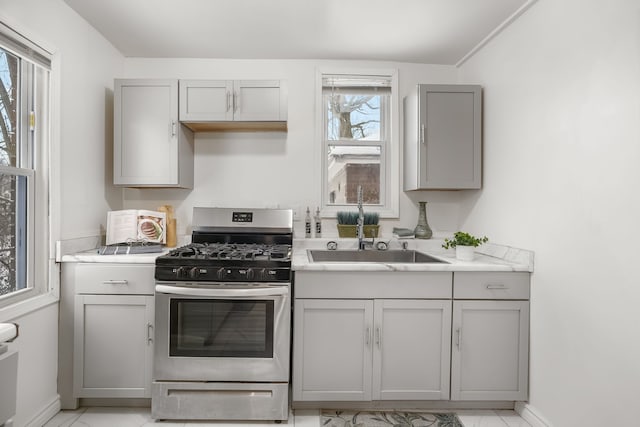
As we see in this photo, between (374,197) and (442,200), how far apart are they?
553mm

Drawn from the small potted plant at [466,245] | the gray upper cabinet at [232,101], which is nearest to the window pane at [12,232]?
the gray upper cabinet at [232,101]

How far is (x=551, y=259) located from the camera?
1.93m

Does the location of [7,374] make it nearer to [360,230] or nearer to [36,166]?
[36,166]

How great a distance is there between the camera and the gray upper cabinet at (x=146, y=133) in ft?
8.27

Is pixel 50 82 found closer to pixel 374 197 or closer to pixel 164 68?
pixel 164 68

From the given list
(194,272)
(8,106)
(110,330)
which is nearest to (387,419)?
(194,272)

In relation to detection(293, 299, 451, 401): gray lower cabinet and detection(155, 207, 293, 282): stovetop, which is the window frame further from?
detection(293, 299, 451, 401): gray lower cabinet

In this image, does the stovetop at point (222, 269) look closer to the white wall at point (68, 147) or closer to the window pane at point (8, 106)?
the white wall at point (68, 147)

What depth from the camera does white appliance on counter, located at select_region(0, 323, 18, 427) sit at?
0.99m

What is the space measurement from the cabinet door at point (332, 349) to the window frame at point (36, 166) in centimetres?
143

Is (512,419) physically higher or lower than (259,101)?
lower

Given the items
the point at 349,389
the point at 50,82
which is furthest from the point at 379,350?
the point at 50,82

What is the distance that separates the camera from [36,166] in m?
2.03

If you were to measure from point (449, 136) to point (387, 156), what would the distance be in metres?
0.54
